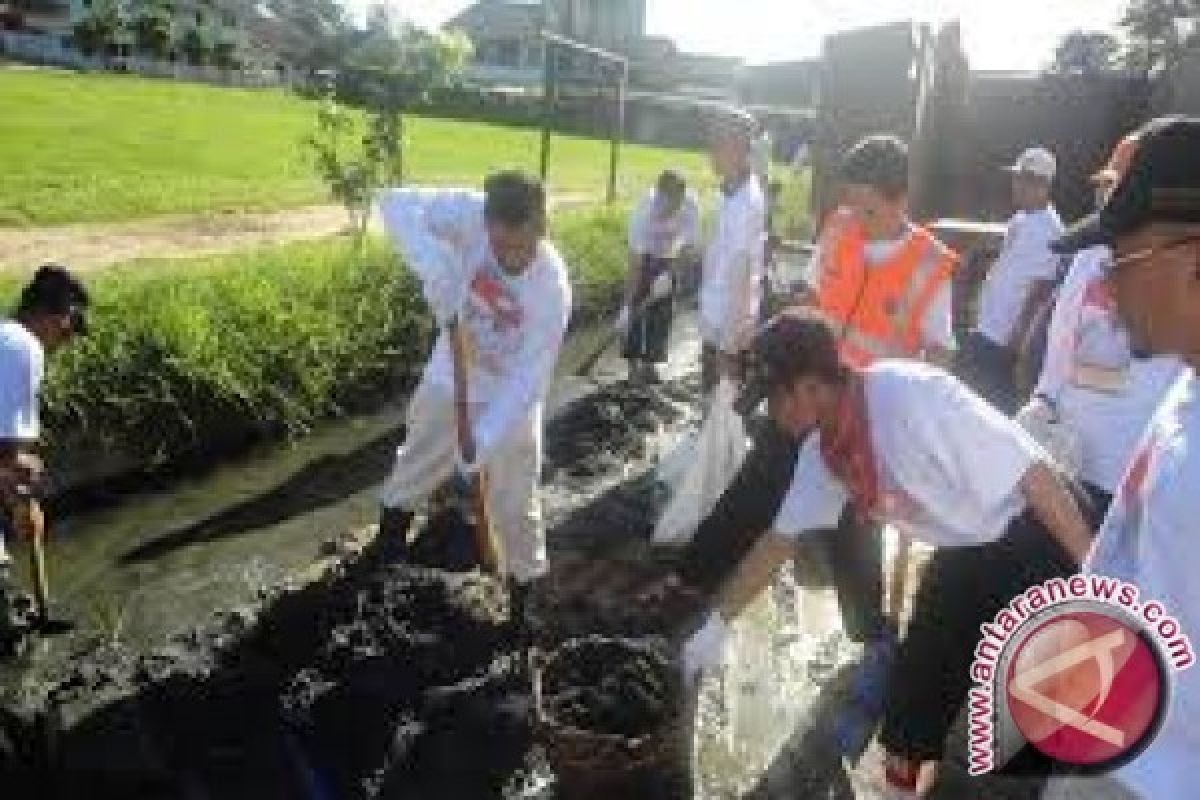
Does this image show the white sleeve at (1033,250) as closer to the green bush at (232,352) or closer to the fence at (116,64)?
the green bush at (232,352)

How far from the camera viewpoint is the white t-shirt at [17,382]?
474 centimetres

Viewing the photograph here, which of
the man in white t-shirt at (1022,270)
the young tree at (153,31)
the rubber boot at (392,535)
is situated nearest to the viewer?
the rubber boot at (392,535)

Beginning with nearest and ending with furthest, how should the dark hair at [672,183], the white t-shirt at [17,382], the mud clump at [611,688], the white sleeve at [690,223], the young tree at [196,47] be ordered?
the mud clump at [611,688], the white t-shirt at [17,382], the dark hair at [672,183], the white sleeve at [690,223], the young tree at [196,47]

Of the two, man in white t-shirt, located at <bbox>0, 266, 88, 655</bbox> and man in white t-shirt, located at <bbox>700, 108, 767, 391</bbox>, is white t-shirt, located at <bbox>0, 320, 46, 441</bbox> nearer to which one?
man in white t-shirt, located at <bbox>0, 266, 88, 655</bbox>

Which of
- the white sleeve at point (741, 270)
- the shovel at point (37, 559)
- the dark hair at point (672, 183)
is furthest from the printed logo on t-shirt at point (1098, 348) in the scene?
the dark hair at point (672, 183)

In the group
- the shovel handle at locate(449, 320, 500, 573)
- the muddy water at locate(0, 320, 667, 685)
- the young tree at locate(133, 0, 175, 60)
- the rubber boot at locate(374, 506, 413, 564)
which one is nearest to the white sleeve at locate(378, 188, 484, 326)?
the shovel handle at locate(449, 320, 500, 573)

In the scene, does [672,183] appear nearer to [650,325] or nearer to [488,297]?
[650,325]

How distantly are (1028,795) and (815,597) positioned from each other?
211cm

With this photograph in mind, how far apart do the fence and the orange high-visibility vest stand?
54.6m

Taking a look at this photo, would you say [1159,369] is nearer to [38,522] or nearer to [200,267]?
[38,522]

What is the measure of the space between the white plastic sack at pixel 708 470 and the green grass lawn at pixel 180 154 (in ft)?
32.6

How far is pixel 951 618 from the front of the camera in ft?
14.5

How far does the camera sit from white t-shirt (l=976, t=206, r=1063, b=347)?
8.23 meters

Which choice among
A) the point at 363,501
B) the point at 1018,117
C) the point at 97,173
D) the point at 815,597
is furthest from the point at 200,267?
the point at 97,173
